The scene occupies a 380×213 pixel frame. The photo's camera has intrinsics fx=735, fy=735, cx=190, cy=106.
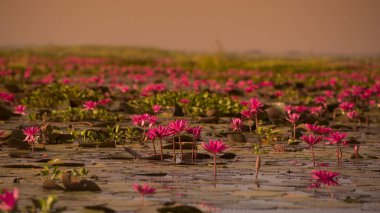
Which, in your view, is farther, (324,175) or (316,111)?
(316,111)

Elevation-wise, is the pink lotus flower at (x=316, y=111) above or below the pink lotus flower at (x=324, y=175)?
above

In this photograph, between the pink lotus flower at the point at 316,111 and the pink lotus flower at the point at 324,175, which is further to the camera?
the pink lotus flower at the point at 316,111

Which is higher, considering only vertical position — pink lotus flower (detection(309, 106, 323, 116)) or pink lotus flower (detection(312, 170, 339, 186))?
pink lotus flower (detection(309, 106, 323, 116))

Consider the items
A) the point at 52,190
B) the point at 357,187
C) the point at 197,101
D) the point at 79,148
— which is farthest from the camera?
the point at 197,101

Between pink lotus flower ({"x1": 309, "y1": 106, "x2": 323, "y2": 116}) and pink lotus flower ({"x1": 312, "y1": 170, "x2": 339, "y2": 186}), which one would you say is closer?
pink lotus flower ({"x1": 312, "y1": 170, "x2": 339, "y2": 186})

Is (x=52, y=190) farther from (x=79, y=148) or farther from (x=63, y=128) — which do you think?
(x=63, y=128)

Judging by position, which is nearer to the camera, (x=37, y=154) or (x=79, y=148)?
(x=37, y=154)

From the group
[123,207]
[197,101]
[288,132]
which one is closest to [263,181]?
[123,207]

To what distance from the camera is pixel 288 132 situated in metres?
10.8

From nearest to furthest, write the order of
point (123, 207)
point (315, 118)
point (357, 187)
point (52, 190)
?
point (123, 207), point (52, 190), point (357, 187), point (315, 118)

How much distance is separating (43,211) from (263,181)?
2.51 meters

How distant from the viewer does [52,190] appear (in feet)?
18.9

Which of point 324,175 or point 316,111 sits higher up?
point 316,111

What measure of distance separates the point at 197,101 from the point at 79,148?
5428 mm
